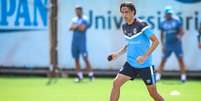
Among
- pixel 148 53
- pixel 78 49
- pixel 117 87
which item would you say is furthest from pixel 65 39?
pixel 148 53

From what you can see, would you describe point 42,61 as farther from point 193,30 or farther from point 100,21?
point 193,30

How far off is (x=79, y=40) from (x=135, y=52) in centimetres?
743

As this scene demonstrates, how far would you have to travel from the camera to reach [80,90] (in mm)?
15586

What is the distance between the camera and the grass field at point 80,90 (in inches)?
554

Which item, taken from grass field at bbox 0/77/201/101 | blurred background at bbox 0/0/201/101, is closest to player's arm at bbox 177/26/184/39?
blurred background at bbox 0/0/201/101

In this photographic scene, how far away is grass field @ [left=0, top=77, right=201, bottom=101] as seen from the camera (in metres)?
14.1

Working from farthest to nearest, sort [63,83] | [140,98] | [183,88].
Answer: [63,83], [183,88], [140,98]

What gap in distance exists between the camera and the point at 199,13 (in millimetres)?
17719

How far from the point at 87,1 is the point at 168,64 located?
2.87 m

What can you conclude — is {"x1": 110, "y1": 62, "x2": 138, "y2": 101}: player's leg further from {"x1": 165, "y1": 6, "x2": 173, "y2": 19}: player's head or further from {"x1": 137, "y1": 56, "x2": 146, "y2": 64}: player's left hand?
{"x1": 165, "y1": 6, "x2": 173, "y2": 19}: player's head

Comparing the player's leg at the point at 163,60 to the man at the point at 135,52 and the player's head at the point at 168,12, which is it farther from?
the man at the point at 135,52

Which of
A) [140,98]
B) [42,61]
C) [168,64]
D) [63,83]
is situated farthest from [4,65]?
[140,98]

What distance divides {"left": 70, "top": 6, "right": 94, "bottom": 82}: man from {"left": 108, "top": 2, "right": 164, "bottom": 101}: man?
23.3 ft

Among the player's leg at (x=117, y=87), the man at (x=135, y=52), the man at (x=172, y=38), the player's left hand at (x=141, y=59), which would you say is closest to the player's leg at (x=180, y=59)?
the man at (x=172, y=38)
